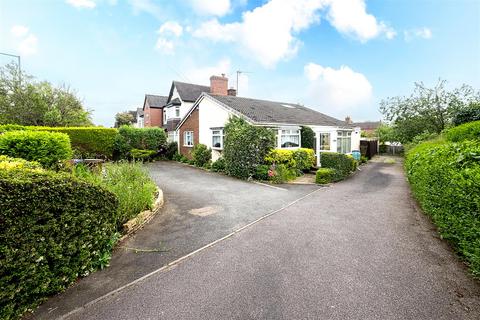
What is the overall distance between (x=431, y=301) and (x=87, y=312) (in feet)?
15.2

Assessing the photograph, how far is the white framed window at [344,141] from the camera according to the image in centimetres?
2042

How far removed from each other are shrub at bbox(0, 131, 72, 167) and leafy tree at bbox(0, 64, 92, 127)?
17.4 m

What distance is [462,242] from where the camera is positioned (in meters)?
3.77

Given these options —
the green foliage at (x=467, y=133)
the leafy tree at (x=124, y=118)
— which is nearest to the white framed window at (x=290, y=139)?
the green foliage at (x=467, y=133)

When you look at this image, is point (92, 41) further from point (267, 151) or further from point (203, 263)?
point (203, 263)

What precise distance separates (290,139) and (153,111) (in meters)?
24.4

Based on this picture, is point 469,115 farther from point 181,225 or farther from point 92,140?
point 92,140

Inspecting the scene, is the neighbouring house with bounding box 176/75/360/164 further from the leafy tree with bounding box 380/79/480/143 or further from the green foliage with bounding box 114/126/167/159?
the leafy tree with bounding box 380/79/480/143

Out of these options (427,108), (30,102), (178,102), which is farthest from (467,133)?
(30,102)

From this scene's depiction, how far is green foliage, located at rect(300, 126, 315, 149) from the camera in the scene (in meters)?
16.7

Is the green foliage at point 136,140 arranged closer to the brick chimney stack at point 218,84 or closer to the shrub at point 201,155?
the shrub at point 201,155

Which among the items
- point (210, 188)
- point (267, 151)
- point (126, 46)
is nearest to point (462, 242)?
point (210, 188)

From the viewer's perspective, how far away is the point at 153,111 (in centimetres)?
3356

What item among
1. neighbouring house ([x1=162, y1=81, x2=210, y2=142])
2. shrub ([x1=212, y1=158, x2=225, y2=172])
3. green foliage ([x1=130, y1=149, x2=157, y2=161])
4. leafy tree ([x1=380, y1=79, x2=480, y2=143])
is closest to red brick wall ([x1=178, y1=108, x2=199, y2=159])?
green foliage ([x1=130, y1=149, x2=157, y2=161])
